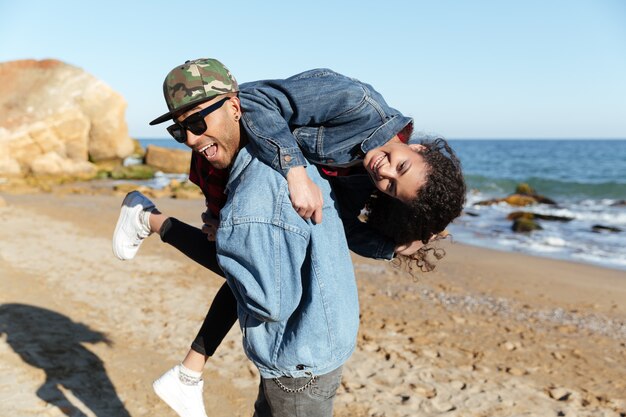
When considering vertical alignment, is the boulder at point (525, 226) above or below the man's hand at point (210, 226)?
below

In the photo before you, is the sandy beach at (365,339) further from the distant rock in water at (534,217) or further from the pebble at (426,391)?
the distant rock in water at (534,217)

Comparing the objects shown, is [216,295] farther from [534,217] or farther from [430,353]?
[534,217]

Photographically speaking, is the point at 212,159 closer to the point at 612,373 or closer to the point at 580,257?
the point at 612,373

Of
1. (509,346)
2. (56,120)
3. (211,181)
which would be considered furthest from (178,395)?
(56,120)

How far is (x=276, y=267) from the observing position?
2004mm

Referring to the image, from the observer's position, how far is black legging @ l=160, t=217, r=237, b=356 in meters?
2.77

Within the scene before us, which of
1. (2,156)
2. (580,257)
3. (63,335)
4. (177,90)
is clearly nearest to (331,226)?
(177,90)

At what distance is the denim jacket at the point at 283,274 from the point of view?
1990 millimetres

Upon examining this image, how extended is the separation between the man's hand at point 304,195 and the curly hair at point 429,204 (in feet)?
1.23

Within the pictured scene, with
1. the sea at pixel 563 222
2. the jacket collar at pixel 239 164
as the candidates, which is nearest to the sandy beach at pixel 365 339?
the jacket collar at pixel 239 164

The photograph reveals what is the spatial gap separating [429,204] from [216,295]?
1.14 meters

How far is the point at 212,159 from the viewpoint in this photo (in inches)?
89.6

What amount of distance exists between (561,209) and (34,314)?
18577mm

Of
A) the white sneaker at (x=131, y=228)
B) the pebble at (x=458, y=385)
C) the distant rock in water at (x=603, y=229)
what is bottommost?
the distant rock in water at (x=603, y=229)
